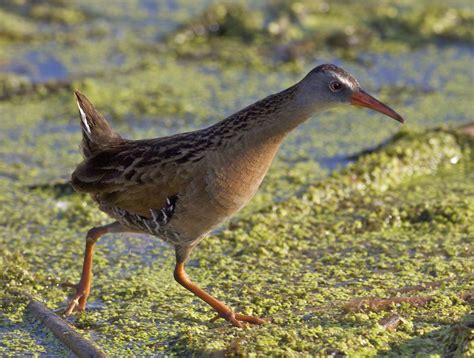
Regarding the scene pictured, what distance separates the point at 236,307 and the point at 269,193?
200 centimetres

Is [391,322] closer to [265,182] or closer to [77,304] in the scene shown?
[77,304]

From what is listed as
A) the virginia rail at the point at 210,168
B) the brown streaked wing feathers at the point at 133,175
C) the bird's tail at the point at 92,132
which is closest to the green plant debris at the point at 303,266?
the virginia rail at the point at 210,168

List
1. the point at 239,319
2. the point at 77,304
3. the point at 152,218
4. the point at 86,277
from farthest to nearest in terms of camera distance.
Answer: the point at 86,277 < the point at 77,304 < the point at 152,218 < the point at 239,319

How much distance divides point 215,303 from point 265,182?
2.45 m

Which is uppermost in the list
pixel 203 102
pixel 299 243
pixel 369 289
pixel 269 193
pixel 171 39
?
pixel 171 39

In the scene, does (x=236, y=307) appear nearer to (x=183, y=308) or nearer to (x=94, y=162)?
(x=183, y=308)

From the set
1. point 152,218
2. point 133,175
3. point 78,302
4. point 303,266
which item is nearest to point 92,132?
point 133,175

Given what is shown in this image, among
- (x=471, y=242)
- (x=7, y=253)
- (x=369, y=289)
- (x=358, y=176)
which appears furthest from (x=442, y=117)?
(x=7, y=253)

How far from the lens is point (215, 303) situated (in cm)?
498

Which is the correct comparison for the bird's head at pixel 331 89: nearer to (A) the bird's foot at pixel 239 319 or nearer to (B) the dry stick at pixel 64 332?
(A) the bird's foot at pixel 239 319

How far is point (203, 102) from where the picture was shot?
9195 mm

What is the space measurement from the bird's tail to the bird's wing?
8 cm

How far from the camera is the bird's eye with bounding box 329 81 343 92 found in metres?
4.94

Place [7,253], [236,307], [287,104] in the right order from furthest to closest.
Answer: [7,253] < [236,307] < [287,104]
